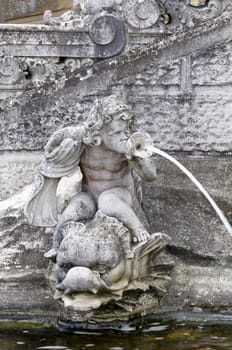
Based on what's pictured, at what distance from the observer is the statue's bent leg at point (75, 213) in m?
9.06

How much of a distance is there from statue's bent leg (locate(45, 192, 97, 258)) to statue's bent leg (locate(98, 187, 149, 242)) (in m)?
0.10

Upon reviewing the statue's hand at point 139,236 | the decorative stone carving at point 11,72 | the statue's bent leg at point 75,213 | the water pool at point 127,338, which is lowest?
the water pool at point 127,338

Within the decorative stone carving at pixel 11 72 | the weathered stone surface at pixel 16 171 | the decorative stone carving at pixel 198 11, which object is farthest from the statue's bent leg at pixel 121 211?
the decorative stone carving at pixel 198 11

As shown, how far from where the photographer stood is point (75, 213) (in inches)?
359

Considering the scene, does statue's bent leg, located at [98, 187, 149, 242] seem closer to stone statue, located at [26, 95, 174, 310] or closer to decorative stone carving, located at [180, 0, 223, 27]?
stone statue, located at [26, 95, 174, 310]

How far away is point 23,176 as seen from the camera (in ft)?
36.3

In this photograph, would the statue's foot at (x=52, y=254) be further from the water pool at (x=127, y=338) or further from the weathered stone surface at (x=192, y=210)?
the weathered stone surface at (x=192, y=210)

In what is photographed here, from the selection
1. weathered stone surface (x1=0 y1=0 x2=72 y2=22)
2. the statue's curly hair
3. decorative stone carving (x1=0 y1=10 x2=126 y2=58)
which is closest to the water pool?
the statue's curly hair

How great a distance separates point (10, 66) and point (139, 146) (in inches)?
176

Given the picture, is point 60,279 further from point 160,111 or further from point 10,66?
point 10,66

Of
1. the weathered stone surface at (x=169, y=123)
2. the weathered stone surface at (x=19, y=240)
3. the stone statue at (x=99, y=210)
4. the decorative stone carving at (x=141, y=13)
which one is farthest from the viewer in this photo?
the decorative stone carving at (x=141, y=13)

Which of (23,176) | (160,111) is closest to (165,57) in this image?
(160,111)

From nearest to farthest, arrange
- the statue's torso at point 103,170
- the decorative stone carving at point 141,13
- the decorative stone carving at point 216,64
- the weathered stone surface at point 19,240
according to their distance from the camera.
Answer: the statue's torso at point 103,170 < the weathered stone surface at point 19,240 < the decorative stone carving at point 216,64 < the decorative stone carving at point 141,13

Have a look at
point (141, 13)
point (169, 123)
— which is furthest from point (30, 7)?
point (169, 123)
